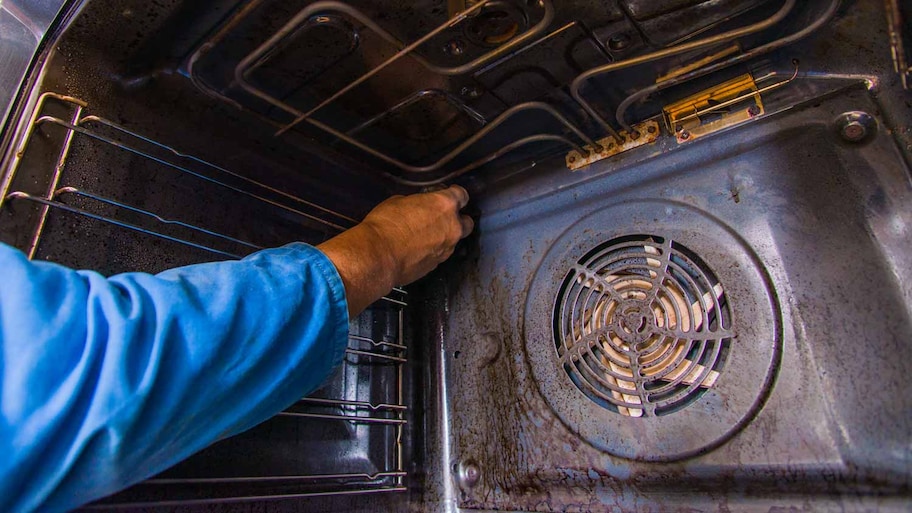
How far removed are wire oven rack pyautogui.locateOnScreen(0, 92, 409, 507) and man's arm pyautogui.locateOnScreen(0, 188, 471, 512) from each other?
249mm

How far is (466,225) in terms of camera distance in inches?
48.6

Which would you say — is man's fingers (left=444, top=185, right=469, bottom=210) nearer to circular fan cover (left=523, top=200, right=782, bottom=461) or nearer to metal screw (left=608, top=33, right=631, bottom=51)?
circular fan cover (left=523, top=200, right=782, bottom=461)

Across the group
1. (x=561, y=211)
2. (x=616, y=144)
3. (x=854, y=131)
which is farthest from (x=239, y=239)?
(x=854, y=131)

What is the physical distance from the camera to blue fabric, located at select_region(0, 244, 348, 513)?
50 cm

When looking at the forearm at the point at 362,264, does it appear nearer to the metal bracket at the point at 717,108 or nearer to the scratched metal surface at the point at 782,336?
the scratched metal surface at the point at 782,336

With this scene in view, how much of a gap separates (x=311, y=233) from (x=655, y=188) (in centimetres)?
70

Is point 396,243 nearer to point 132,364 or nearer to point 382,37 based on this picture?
point 382,37

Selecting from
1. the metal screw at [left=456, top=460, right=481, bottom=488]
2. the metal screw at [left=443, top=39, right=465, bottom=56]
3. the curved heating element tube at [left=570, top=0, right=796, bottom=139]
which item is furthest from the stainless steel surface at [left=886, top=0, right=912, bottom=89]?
the metal screw at [left=456, top=460, right=481, bottom=488]

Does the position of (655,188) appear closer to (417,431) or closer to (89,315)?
(417,431)

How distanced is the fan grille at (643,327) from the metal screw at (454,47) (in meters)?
0.45

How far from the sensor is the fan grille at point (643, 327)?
89 centimetres

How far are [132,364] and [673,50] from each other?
2.80 feet

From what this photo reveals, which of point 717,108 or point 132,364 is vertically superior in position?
point 717,108

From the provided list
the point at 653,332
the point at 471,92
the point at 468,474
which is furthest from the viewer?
the point at 468,474
